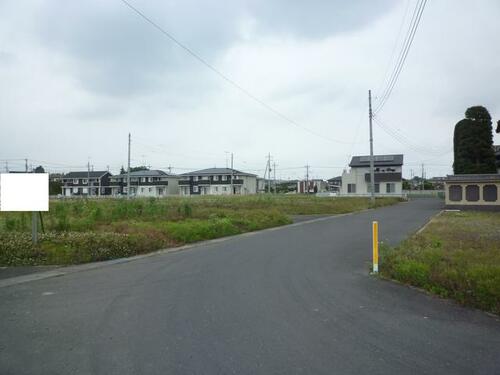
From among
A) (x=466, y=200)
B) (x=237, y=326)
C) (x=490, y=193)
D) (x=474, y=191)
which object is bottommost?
(x=237, y=326)

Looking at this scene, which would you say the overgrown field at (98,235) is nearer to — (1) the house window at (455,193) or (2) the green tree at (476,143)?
(1) the house window at (455,193)

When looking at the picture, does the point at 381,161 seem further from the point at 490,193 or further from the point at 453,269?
the point at 453,269

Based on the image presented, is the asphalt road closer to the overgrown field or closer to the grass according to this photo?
the grass

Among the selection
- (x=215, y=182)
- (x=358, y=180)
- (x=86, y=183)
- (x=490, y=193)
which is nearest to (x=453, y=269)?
(x=490, y=193)

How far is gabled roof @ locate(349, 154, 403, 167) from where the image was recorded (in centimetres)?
5926

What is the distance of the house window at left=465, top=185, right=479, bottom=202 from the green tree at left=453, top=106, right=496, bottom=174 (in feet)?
33.6

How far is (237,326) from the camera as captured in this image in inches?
183

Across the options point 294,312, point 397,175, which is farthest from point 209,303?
point 397,175

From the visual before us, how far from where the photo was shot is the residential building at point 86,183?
8444cm

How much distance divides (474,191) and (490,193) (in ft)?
3.70

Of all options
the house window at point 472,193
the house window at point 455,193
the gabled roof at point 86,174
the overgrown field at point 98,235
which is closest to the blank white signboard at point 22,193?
the overgrown field at point 98,235

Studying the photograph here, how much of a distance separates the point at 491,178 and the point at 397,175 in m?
26.6

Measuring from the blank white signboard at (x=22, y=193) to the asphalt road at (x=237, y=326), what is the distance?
2926mm

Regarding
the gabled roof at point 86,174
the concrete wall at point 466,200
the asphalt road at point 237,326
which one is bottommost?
the asphalt road at point 237,326
